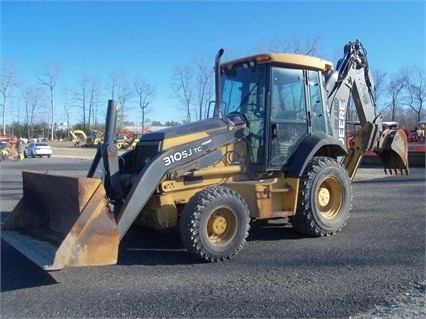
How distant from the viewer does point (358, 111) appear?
8570mm

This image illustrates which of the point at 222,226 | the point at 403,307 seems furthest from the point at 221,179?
the point at 403,307

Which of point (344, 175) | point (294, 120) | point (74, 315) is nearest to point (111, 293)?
point (74, 315)

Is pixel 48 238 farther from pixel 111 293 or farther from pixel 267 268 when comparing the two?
pixel 267 268

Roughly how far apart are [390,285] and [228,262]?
6.29 ft

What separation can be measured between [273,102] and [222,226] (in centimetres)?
203

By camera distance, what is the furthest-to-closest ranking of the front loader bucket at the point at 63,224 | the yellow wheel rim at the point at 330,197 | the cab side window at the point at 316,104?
the yellow wheel rim at the point at 330,197 → the cab side window at the point at 316,104 → the front loader bucket at the point at 63,224

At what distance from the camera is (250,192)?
6.07 m

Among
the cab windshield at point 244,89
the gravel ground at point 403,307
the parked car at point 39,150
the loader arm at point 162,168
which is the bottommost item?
the gravel ground at point 403,307

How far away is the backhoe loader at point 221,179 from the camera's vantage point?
16.5 ft

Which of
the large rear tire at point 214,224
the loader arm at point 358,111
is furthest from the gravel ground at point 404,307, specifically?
the loader arm at point 358,111

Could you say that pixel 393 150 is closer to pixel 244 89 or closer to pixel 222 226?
pixel 244 89

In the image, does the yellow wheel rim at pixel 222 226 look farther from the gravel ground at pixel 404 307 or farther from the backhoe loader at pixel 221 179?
the gravel ground at pixel 404 307

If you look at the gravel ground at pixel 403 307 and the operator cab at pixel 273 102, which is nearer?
the gravel ground at pixel 403 307

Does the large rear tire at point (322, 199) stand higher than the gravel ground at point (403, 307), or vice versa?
the large rear tire at point (322, 199)
